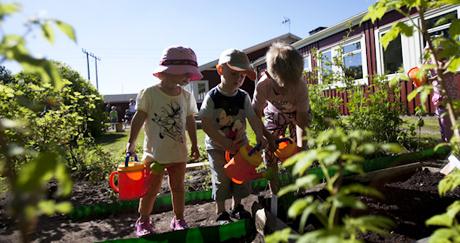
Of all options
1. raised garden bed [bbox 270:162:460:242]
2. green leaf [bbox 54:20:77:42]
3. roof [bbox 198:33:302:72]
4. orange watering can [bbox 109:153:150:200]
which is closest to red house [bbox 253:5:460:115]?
raised garden bed [bbox 270:162:460:242]

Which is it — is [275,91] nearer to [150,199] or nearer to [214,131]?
[214,131]

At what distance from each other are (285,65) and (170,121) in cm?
92

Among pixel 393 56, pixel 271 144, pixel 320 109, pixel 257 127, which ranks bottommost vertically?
pixel 271 144

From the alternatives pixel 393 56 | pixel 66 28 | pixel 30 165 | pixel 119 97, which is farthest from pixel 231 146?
pixel 119 97

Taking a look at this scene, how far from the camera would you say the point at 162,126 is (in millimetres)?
2812

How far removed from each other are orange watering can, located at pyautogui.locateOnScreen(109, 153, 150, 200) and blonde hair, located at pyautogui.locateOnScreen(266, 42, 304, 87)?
1150 mm

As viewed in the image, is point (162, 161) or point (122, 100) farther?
point (122, 100)

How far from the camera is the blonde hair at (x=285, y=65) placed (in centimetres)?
270

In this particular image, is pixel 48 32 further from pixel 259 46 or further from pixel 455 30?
pixel 259 46

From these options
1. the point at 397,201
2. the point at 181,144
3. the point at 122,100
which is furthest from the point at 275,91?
the point at 122,100

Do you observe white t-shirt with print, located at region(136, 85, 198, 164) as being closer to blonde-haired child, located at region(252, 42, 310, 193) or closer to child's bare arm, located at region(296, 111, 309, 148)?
blonde-haired child, located at region(252, 42, 310, 193)

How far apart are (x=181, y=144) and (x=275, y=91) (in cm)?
86

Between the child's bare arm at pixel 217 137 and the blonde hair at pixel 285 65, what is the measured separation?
0.57 meters

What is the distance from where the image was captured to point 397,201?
254 cm
